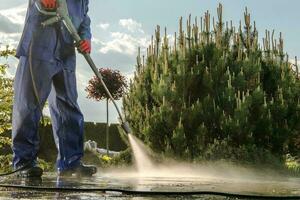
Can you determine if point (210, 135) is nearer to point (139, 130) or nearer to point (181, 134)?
point (181, 134)

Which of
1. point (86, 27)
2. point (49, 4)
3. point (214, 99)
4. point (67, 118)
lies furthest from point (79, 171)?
point (214, 99)

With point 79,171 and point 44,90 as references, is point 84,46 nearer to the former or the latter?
point 44,90

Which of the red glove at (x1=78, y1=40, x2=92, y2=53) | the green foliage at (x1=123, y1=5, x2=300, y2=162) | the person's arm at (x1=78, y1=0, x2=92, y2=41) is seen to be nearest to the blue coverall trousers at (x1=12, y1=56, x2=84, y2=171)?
the red glove at (x1=78, y1=40, x2=92, y2=53)

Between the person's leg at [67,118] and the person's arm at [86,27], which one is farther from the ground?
the person's arm at [86,27]

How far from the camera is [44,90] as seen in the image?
18.3 feet

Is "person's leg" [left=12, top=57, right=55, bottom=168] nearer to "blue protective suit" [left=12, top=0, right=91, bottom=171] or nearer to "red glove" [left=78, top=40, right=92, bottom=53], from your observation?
"blue protective suit" [left=12, top=0, right=91, bottom=171]

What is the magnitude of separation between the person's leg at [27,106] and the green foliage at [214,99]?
19.5 feet

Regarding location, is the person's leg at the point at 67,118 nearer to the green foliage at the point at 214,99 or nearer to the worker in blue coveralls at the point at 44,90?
the worker in blue coveralls at the point at 44,90

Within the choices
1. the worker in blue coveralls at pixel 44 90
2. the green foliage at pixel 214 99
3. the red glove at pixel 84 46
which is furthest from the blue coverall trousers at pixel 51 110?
the green foliage at pixel 214 99

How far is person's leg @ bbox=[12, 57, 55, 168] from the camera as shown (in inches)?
218

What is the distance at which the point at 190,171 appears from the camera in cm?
1021

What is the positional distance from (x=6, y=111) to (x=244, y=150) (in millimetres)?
5862

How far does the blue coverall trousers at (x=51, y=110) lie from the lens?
18.2 ft

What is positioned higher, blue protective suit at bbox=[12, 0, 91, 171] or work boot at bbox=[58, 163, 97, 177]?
blue protective suit at bbox=[12, 0, 91, 171]
